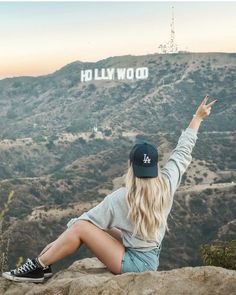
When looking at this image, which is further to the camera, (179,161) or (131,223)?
(179,161)

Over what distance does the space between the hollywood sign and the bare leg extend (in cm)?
13690

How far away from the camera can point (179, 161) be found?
361cm

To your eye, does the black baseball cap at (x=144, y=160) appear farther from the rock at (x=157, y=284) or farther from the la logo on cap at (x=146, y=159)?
the rock at (x=157, y=284)

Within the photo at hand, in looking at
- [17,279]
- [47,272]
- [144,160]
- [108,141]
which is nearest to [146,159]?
[144,160]

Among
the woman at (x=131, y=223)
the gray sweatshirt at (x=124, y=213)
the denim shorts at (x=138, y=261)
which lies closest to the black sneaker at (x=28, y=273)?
the woman at (x=131, y=223)

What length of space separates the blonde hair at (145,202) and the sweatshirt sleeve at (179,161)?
0.19 metres

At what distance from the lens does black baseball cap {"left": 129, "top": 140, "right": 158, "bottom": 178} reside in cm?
327

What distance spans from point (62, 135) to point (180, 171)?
11256cm

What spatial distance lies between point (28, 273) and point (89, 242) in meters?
0.49

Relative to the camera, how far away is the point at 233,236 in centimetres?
4388

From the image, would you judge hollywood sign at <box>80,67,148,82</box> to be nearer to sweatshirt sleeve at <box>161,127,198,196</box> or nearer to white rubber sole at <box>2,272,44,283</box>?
sweatshirt sleeve at <box>161,127,198,196</box>

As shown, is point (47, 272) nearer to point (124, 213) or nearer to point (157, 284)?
point (124, 213)

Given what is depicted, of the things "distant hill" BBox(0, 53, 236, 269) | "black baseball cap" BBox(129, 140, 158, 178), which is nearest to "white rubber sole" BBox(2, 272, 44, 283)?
"black baseball cap" BBox(129, 140, 158, 178)

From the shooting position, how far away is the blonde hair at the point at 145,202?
3252 millimetres
